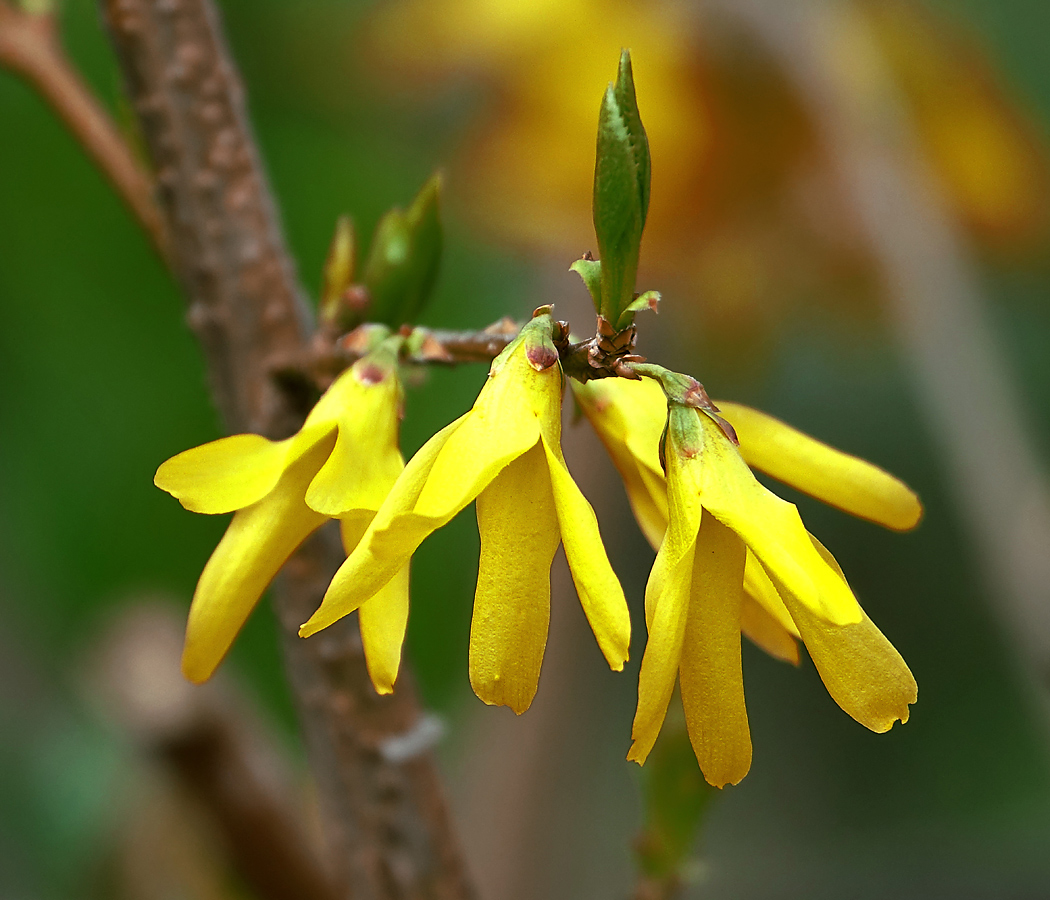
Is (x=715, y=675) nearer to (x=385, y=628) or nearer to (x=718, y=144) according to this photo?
(x=385, y=628)

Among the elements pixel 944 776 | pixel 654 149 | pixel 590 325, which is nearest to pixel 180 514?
pixel 590 325

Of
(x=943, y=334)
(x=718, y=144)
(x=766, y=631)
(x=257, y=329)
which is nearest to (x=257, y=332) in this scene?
(x=257, y=329)

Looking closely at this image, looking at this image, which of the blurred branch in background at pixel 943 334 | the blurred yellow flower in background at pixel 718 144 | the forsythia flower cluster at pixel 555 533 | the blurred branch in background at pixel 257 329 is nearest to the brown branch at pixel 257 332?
the blurred branch in background at pixel 257 329

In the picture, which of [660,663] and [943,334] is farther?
[943,334]

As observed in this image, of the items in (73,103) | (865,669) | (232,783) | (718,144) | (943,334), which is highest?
(718,144)

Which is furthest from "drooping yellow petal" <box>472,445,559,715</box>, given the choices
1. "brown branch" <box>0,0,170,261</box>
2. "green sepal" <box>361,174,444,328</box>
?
"brown branch" <box>0,0,170,261</box>

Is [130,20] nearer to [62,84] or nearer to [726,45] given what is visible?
[62,84]
